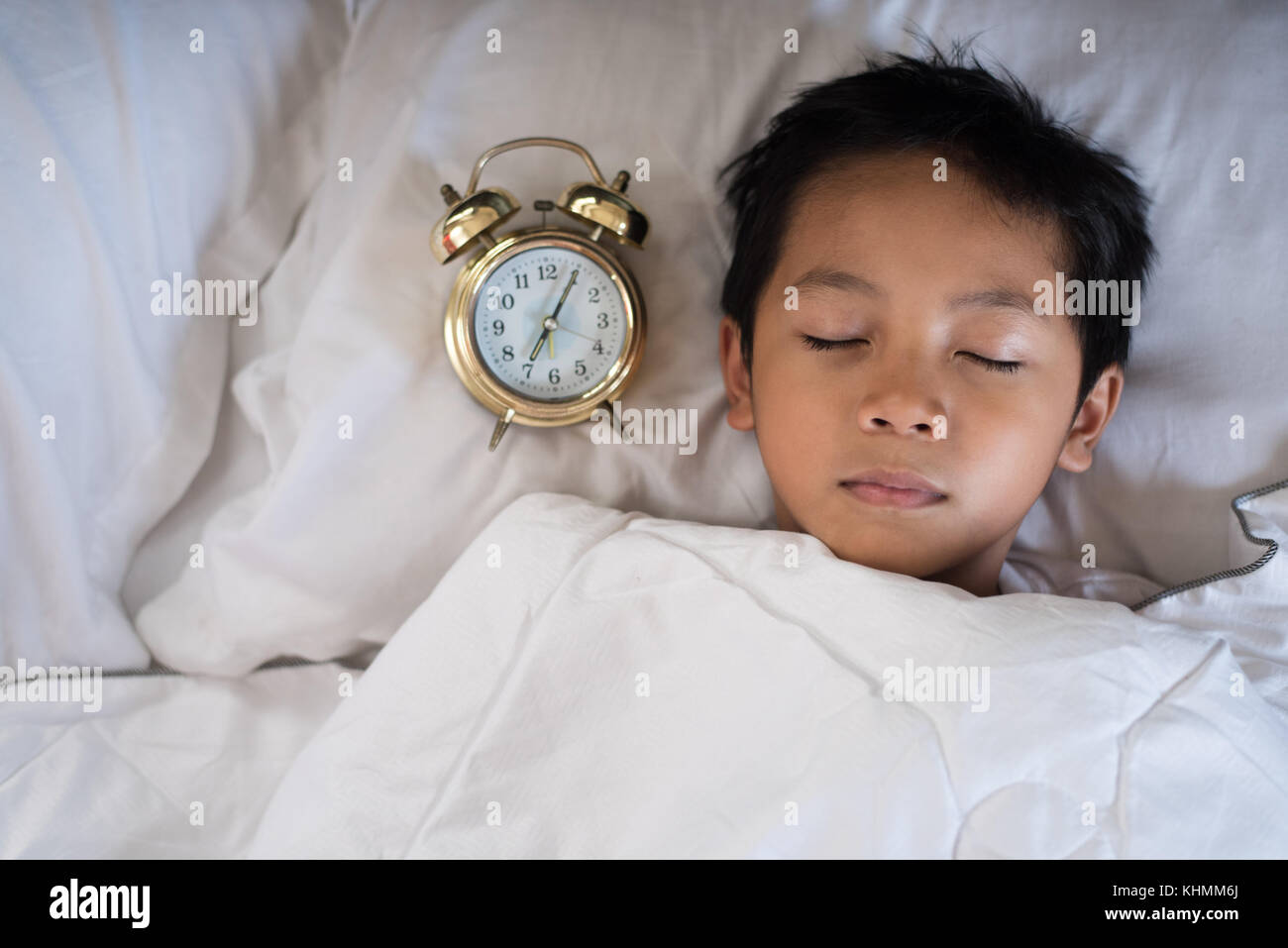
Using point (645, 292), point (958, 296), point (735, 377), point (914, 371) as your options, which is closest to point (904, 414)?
point (914, 371)

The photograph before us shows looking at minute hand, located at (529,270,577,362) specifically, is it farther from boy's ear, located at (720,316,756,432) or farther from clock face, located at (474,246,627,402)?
boy's ear, located at (720,316,756,432)

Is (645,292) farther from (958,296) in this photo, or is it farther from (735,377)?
(958,296)

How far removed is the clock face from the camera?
4.32 feet

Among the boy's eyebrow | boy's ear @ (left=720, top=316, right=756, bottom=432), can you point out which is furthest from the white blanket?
the boy's eyebrow

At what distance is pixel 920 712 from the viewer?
957mm

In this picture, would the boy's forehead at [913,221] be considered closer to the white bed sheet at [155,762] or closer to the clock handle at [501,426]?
the clock handle at [501,426]

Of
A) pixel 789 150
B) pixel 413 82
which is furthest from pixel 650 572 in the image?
pixel 413 82

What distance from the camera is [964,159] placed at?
1.23m

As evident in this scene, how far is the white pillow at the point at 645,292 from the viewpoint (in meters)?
1.35

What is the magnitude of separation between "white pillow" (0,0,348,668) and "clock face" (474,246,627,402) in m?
0.39
